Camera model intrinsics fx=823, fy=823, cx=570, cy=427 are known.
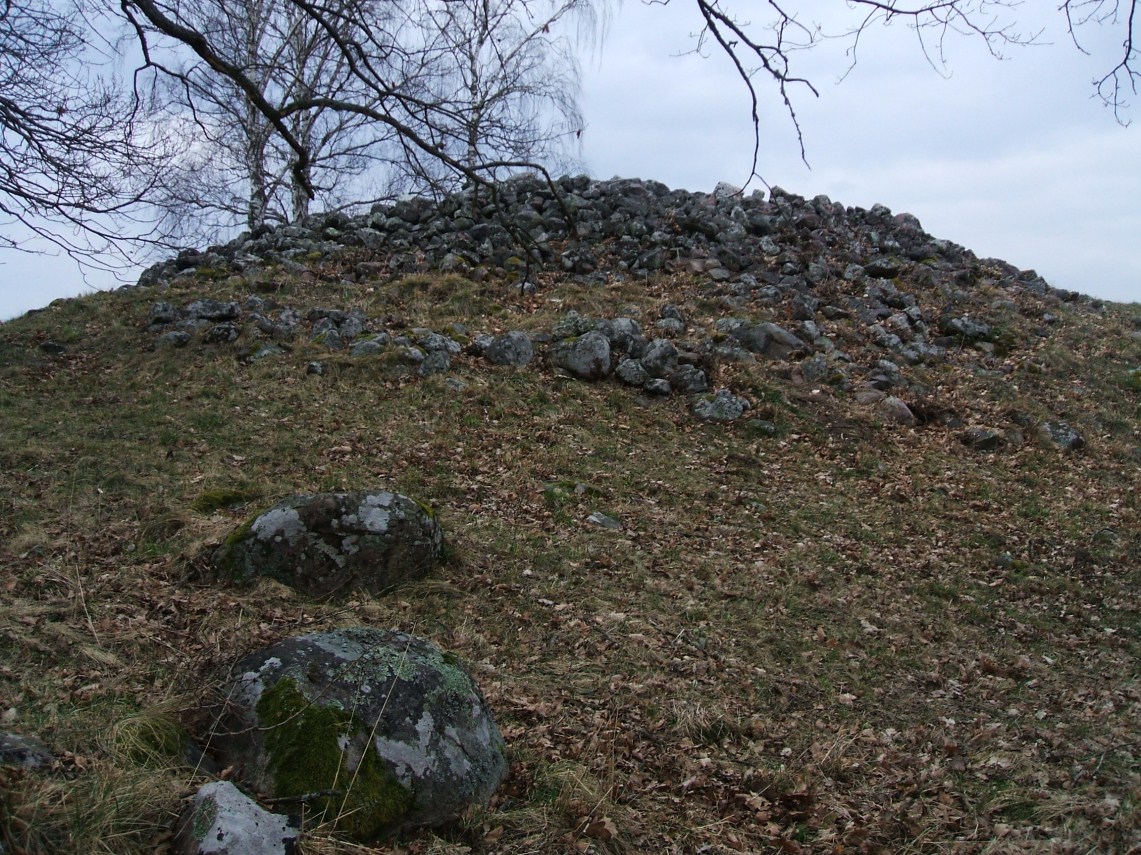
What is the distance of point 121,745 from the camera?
2.91 m

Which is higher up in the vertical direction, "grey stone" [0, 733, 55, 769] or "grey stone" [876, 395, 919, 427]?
"grey stone" [876, 395, 919, 427]

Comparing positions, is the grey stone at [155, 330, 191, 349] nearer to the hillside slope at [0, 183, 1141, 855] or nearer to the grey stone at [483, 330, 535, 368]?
the hillside slope at [0, 183, 1141, 855]

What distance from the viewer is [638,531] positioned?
22.2 ft

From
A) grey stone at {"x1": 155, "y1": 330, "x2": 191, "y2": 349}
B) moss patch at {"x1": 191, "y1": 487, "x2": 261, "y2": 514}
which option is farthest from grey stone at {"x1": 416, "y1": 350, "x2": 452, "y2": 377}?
moss patch at {"x1": 191, "y1": 487, "x2": 261, "y2": 514}

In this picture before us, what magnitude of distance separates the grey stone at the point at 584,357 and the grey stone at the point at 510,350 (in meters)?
0.32

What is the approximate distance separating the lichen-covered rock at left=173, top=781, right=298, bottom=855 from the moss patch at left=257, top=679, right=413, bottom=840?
6.2 inches

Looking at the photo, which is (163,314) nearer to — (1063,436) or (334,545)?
(334,545)

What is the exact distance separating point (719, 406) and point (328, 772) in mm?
7245

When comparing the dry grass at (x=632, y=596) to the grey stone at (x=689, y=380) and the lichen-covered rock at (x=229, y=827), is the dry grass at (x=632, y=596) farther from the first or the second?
the grey stone at (x=689, y=380)

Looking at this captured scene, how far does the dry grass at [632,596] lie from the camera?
3.36 metres

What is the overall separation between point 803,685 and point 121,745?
11.5 feet

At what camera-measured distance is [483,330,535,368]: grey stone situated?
33.0 feet

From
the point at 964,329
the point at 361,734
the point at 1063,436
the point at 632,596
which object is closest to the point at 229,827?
the point at 361,734

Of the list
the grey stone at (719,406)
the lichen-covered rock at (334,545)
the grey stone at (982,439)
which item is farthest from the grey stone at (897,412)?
the lichen-covered rock at (334,545)
